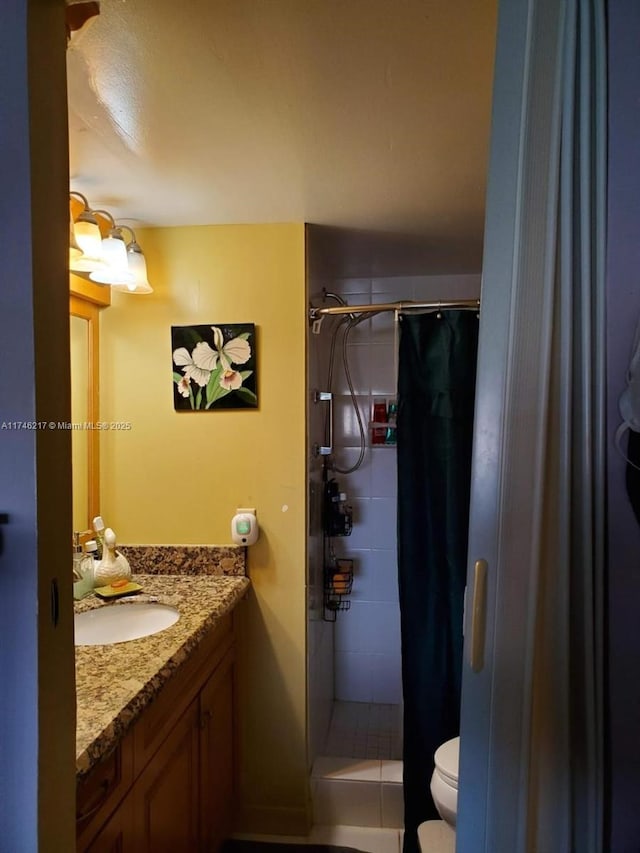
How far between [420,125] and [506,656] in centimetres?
122

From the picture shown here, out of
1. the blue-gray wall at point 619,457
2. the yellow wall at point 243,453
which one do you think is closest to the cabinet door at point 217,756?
the yellow wall at point 243,453

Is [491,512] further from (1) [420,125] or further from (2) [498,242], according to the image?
(1) [420,125]

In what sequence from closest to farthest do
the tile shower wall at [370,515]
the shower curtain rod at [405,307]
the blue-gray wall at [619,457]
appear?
the blue-gray wall at [619,457]
the shower curtain rod at [405,307]
the tile shower wall at [370,515]

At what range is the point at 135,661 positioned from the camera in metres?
1.15

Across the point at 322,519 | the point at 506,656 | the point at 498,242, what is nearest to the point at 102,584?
the point at 322,519

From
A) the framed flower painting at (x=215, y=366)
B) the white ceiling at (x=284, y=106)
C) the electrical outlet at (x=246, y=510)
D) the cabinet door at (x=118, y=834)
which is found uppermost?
the white ceiling at (x=284, y=106)

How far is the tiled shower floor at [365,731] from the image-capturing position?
82.0 inches

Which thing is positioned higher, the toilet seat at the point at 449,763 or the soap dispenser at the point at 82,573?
the soap dispenser at the point at 82,573

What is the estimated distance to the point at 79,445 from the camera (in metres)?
1.74

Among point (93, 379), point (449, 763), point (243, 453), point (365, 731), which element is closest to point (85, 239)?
point (93, 379)

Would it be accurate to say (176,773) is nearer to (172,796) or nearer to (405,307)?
(172,796)

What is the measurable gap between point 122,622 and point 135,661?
0.45m

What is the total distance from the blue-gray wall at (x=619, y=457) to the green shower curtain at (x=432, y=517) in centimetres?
139

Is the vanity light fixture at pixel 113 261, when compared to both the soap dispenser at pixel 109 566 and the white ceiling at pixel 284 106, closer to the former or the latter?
the white ceiling at pixel 284 106
